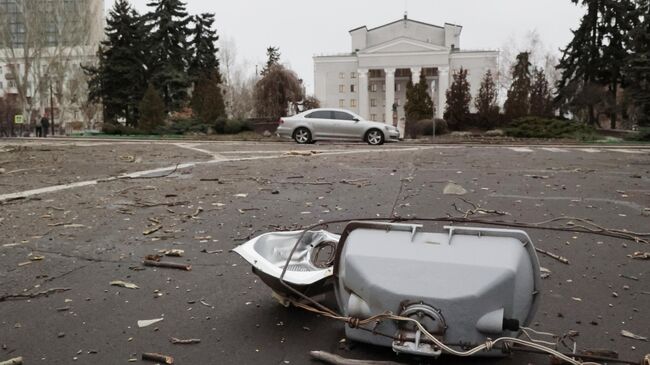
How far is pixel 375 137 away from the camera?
2062cm

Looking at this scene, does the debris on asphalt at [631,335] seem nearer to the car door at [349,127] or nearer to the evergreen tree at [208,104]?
the car door at [349,127]

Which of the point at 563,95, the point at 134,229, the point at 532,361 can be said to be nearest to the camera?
the point at 532,361

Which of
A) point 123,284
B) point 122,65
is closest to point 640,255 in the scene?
point 123,284

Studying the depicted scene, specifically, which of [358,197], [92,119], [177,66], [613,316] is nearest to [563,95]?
[177,66]

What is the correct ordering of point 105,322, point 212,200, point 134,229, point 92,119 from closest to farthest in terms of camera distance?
point 105,322 → point 134,229 → point 212,200 → point 92,119

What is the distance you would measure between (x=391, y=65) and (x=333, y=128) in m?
66.0

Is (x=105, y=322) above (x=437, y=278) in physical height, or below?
below

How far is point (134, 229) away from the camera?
527 centimetres

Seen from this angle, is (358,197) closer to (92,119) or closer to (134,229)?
(134,229)

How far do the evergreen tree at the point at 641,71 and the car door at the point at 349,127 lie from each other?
61.6 feet

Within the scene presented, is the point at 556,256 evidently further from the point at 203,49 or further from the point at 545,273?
the point at 203,49

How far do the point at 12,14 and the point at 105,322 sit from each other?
182 ft

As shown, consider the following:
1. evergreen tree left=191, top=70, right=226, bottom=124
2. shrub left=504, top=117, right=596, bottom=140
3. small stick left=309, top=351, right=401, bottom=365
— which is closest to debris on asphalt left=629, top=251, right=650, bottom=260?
small stick left=309, top=351, right=401, bottom=365

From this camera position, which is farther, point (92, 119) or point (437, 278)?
point (92, 119)
